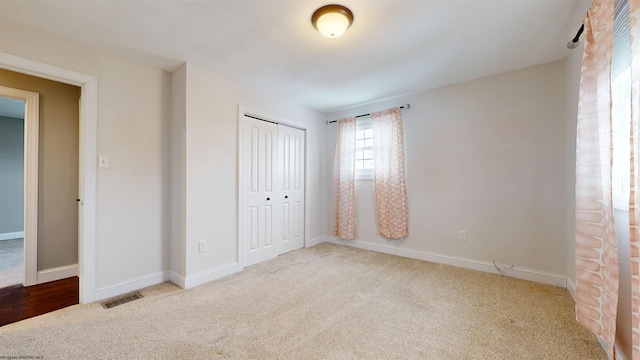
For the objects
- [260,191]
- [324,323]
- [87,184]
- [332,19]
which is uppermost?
[332,19]

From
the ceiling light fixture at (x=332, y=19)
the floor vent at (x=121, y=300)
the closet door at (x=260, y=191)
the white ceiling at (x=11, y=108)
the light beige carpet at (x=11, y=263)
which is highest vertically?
the white ceiling at (x=11, y=108)

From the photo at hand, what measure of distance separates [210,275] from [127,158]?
4.82 feet

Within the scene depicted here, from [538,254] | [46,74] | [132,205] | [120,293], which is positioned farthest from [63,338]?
[538,254]

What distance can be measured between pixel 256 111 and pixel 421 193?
2.49 m

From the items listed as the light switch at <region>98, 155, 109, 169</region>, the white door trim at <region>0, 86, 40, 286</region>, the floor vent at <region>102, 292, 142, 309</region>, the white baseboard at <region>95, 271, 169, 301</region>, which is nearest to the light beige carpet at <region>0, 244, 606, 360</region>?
the floor vent at <region>102, 292, 142, 309</region>

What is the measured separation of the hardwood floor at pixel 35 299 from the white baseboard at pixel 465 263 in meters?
3.32

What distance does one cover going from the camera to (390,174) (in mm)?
3646

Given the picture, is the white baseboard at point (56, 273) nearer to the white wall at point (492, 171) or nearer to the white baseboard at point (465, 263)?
the white baseboard at point (465, 263)

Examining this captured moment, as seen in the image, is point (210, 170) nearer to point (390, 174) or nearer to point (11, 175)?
point (390, 174)

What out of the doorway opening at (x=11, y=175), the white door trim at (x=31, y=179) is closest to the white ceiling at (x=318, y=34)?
the white door trim at (x=31, y=179)

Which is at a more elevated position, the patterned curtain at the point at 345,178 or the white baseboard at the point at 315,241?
the patterned curtain at the point at 345,178

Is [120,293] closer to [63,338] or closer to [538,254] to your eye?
[63,338]

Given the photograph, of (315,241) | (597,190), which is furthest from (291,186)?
(597,190)

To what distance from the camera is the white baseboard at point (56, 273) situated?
2.68 metres
